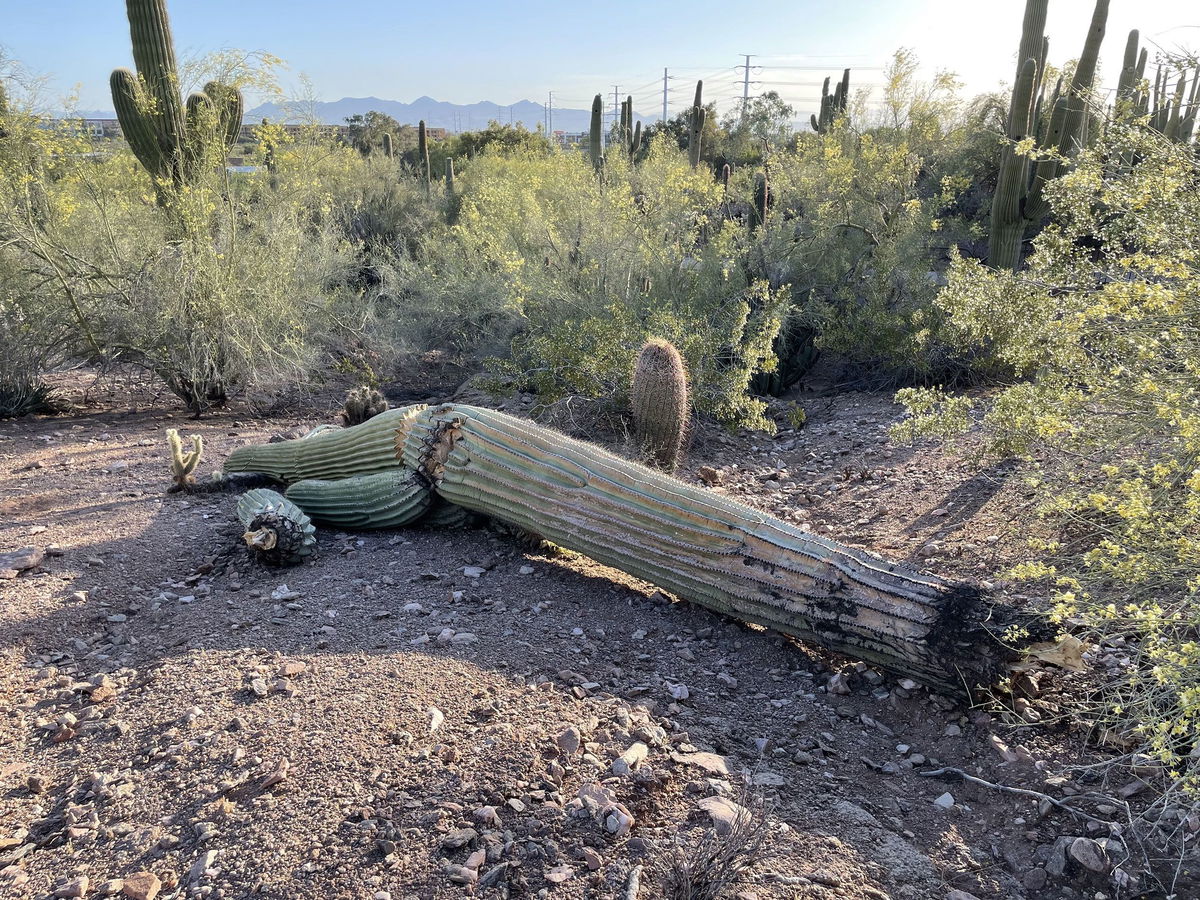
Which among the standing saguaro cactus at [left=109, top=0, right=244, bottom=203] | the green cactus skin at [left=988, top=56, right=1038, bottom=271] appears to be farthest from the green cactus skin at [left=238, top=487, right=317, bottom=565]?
the green cactus skin at [left=988, top=56, right=1038, bottom=271]

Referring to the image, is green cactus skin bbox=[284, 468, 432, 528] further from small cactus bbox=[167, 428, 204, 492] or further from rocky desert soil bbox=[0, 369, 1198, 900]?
small cactus bbox=[167, 428, 204, 492]

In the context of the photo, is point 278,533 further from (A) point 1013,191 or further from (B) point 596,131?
(B) point 596,131

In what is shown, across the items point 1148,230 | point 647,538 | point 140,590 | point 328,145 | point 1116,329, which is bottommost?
point 140,590

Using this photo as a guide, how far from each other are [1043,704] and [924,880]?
0.95 metres

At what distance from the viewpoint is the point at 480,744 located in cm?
251

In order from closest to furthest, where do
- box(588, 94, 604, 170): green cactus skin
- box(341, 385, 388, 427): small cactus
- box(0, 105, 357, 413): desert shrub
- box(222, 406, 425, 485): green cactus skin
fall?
box(222, 406, 425, 485): green cactus skin, box(341, 385, 388, 427): small cactus, box(0, 105, 357, 413): desert shrub, box(588, 94, 604, 170): green cactus skin

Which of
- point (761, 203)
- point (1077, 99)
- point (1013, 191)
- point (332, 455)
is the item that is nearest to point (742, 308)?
point (332, 455)

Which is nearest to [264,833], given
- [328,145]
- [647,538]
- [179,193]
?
[647,538]

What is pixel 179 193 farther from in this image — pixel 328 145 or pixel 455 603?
pixel 328 145

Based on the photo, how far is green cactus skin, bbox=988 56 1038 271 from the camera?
30.1ft

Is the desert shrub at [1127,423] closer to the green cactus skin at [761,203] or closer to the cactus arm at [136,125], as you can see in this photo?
the green cactus skin at [761,203]

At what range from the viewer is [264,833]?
7.03 ft

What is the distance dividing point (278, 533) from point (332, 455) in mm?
980

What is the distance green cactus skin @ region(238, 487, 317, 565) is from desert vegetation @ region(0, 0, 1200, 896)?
0.03 meters
